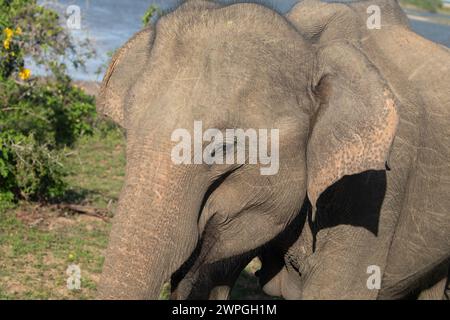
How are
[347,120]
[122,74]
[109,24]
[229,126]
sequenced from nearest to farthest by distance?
1. [229,126]
2. [347,120]
3. [122,74]
4. [109,24]

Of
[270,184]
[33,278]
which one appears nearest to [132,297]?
[270,184]

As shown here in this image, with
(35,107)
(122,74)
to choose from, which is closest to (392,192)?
(122,74)

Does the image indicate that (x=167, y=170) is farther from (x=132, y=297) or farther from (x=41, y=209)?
(x=41, y=209)

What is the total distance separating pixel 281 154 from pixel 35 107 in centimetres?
466

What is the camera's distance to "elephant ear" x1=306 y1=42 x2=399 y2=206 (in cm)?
236

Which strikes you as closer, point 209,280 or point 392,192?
point 392,192

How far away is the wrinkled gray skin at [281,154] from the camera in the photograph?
7.06 ft

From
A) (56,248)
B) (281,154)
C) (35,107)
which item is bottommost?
(56,248)

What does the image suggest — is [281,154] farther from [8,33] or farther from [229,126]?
[8,33]

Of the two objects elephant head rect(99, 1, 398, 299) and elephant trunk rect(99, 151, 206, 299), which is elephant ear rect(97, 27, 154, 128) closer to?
elephant head rect(99, 1, 398, 299)

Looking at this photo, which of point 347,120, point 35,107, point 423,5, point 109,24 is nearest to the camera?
point 347,120

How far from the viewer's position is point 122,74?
2.74 m

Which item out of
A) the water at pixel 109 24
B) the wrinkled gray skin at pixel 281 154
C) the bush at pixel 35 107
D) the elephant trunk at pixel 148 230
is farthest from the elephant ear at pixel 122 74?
the water at pixel 109 24
